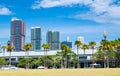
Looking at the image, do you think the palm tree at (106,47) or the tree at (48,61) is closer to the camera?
the palm tree at (106,47)

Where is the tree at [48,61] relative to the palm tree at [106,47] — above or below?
below

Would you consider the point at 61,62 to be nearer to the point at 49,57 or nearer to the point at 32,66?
the point at 49,57

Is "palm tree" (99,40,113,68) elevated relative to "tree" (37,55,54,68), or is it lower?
elevated

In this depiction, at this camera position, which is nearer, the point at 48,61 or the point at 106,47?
the point at 106,47

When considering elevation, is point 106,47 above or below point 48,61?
above

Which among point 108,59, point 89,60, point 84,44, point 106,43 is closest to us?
point 106,43

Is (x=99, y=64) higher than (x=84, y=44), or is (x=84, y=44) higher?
(x=84, y=44)

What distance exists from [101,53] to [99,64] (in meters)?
19.9

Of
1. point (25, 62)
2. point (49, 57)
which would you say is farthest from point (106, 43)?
point (25, 62)

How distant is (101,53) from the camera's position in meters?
154

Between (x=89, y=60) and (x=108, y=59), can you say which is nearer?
(x=108, y=59)

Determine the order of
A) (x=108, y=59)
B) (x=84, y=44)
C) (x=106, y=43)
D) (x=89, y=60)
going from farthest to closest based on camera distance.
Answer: (x=89, y=60) → (x=84, y=44) → (x=108, y=59) → (x=106, y=43)

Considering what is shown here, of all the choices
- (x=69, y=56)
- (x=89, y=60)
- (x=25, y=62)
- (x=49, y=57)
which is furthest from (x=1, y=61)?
(x=89, y=60)

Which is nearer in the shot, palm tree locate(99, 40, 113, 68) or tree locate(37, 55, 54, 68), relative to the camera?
palm tree locate(99, 40, 113, 68)
